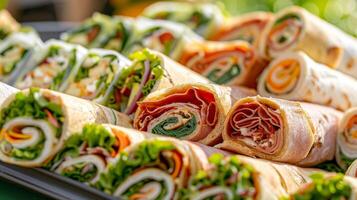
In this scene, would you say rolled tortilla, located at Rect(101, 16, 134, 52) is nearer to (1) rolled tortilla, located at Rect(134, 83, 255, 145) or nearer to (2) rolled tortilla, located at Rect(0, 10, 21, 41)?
(2) rolled tortilla, located at Rect(0, 10, 21, 41)

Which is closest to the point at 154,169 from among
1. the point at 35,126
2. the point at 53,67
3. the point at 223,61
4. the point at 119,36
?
the point at 35,126

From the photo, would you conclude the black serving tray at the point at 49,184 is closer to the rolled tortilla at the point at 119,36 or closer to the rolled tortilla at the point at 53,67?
the rolled tortilla at the point at 53,67

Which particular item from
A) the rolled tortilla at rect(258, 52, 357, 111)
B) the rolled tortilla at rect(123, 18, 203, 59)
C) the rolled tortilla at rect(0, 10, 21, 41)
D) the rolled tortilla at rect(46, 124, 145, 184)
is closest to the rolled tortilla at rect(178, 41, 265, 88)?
the rolled tortilla at rect(123, 18, 203, 59)

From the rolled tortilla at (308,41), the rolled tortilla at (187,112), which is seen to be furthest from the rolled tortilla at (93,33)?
the rolled tortilla at (187,112)

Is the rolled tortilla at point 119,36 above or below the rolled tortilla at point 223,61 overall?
above

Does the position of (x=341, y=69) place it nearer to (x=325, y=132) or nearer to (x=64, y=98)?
(x=325, y=132)

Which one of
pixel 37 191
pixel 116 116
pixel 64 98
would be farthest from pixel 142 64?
pixel 37 191
